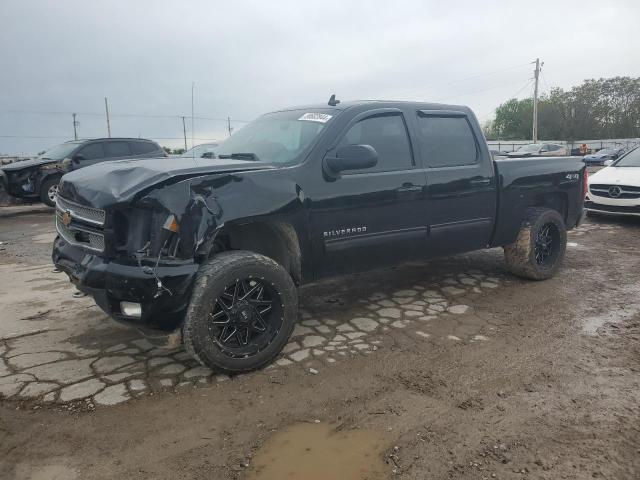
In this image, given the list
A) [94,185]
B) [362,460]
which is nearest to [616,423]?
[362,460]

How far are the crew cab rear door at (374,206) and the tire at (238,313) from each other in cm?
56

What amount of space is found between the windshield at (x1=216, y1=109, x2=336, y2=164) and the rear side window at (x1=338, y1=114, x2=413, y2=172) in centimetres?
29

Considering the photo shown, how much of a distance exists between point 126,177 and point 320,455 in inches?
80.4

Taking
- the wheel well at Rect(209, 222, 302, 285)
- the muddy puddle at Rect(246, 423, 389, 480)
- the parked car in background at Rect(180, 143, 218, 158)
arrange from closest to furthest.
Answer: the muddy puddle at Rect(246, 423, 389, 480) → the wheel well at Rect(209, 222, 302, 285) → the parked car in background at Rect(180, 143, 218, 158)

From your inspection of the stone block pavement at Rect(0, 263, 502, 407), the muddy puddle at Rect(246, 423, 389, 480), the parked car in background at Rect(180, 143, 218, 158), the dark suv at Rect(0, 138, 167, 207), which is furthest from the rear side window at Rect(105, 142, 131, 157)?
the muddy puddle at Rect(246, 423, 389, 480)

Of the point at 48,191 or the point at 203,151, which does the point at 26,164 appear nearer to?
the point at 48,191

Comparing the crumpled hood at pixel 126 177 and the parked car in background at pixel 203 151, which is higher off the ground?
the parked car in background at pixel 203 151

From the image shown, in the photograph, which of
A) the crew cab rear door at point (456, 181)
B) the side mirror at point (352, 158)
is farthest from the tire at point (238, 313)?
the crew cab rear door at point (456, 181)

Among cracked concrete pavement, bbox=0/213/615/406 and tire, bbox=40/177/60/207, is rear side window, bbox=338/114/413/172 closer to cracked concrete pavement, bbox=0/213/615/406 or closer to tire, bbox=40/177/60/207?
cracked concrete pavement, bbox=0/213/615/406

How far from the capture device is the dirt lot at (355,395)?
237 cm

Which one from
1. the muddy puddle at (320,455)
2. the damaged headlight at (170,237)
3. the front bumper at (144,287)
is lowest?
the muddy puddle at (320,455)

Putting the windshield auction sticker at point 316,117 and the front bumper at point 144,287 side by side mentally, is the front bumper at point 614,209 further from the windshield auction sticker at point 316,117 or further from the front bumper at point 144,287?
the front bumper at point 144,287

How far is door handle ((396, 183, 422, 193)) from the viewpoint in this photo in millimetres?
4164

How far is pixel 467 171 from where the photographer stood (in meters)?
4.67
